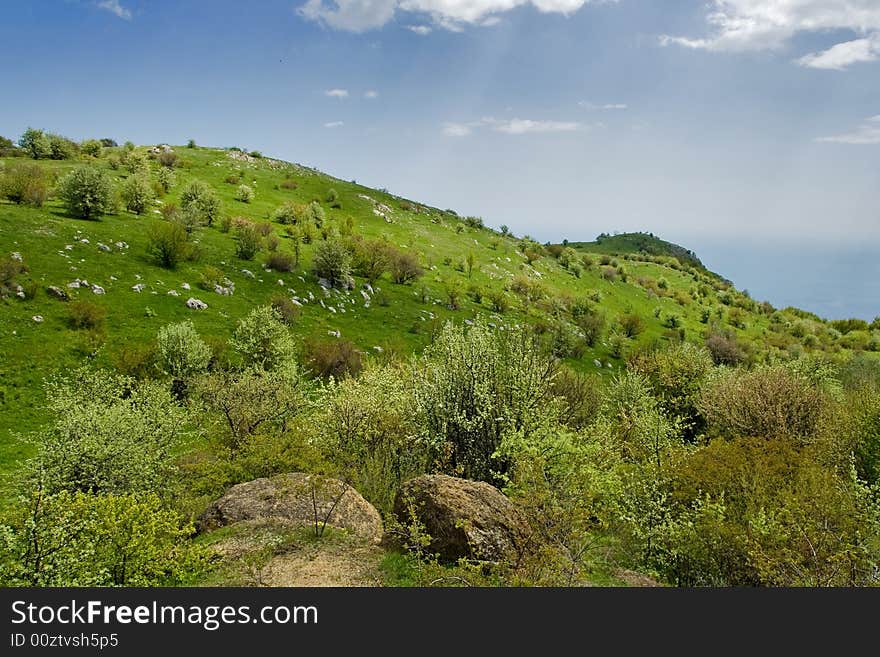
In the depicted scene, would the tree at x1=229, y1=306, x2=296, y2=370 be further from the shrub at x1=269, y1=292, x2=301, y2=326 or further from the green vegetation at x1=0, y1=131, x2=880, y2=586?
the shrub at x1=269, y1=292, x2=301, y2=326

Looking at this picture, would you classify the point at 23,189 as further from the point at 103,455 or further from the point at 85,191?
the point at 103,455

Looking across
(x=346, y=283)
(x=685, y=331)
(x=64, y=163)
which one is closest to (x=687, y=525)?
(x=346, y=283)

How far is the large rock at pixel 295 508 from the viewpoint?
1883cm

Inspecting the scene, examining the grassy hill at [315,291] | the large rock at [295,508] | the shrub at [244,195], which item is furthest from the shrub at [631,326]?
the large rock at [295,508]

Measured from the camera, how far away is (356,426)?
25.7 meters

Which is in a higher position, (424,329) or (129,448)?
(424,329)

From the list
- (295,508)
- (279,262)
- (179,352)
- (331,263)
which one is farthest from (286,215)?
(295,508)

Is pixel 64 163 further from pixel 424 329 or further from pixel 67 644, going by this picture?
pixel 67 644

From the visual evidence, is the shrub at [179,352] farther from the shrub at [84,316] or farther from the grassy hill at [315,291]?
the shrub at [84,316]

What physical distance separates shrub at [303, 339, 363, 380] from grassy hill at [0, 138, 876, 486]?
10.9 ft

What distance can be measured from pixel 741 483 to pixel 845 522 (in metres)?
3.85

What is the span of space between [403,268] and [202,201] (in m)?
31.7

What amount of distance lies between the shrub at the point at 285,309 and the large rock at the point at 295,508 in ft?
113

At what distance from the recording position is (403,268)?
74.5 meters
